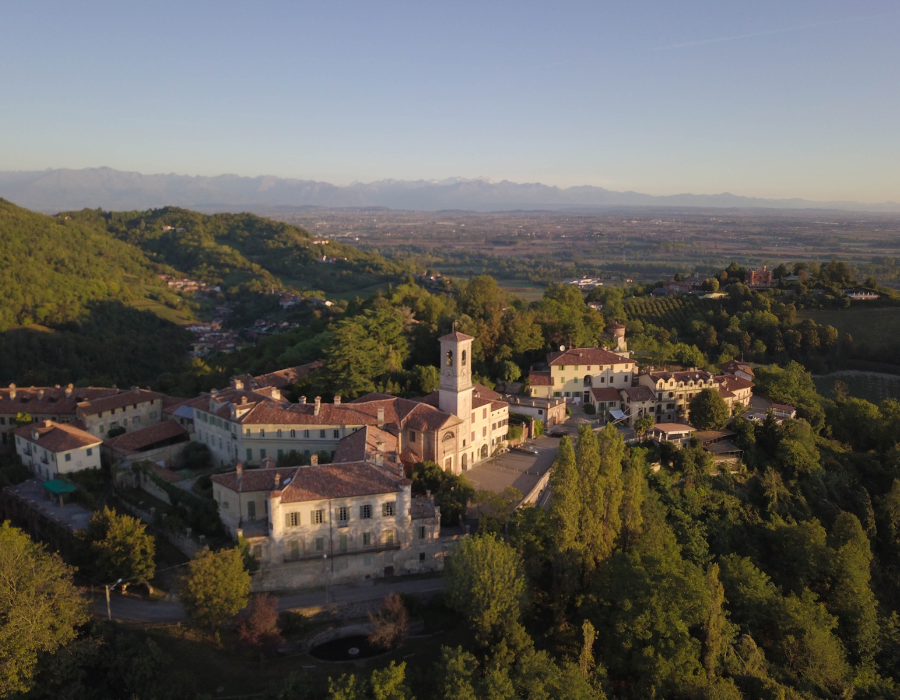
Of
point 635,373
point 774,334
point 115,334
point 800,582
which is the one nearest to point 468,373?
point 635,373

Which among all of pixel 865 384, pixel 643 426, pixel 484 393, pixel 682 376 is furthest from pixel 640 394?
pixel 865 384

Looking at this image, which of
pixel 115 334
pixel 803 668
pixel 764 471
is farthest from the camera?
pixel 115 334

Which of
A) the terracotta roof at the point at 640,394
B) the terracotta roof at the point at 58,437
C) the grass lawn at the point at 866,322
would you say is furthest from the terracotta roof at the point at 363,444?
the grass lawn at the point at 866,322

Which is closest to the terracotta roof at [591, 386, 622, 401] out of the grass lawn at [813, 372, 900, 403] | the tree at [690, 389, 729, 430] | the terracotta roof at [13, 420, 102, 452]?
the tree at [690, 389, 729, 430]

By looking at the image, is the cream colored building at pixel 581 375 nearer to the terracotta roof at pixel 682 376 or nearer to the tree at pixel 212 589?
the terracotta roof at pixel 682 376

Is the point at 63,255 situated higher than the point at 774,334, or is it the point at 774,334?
the point at 63,255

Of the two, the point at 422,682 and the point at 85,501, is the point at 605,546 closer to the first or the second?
the point at 422,682

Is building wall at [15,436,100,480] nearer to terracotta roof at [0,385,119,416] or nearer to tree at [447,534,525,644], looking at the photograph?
terracotta roof at [0,385,119,416]

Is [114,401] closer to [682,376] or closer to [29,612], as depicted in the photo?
[29,612]
